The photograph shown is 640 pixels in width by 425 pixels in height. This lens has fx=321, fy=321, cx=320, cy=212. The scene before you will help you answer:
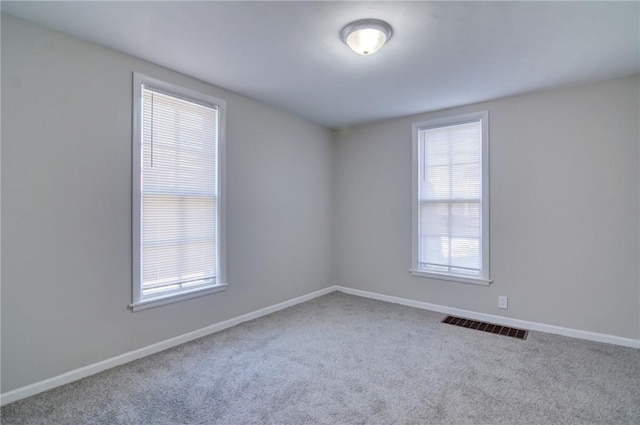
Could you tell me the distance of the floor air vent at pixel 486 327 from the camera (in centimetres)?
317

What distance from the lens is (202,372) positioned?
2420 millimetres

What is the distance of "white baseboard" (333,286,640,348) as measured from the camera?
289 centimetres

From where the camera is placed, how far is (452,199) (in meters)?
3.81

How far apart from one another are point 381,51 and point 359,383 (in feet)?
8.06

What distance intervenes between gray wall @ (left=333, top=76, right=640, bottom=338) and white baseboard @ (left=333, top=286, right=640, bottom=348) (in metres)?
0.05

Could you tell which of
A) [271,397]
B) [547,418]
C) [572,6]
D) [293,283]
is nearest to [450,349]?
[547,418]

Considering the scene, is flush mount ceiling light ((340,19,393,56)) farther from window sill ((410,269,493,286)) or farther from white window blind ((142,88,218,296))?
window sill ((410,269,493,286))

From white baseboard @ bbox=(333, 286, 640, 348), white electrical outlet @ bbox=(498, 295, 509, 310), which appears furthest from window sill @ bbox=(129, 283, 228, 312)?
white electrical outlet @ bbox=(498, 295, 509, 310)

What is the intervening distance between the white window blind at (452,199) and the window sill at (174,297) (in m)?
2.44

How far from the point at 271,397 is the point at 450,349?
1639 mm

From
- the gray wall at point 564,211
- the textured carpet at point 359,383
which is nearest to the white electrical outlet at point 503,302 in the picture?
the gray wall at point 564,211

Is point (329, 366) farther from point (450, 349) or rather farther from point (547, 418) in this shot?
point (547, 418)

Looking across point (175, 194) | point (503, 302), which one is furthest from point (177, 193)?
point (503, 302)

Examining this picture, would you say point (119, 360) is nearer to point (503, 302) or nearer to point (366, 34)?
point (366, 34)
